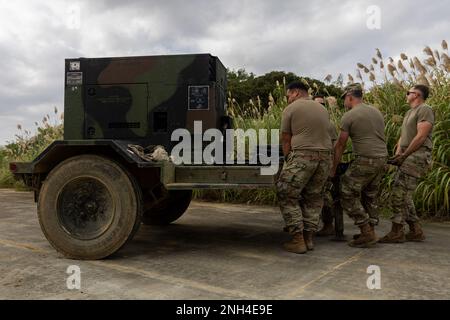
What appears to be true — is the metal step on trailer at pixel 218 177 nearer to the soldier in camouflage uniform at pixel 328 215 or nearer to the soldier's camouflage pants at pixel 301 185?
the soldier's camouflage pants at pixel 301 185

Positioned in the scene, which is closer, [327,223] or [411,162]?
[411,162]

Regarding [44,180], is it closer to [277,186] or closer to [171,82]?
[171,82]

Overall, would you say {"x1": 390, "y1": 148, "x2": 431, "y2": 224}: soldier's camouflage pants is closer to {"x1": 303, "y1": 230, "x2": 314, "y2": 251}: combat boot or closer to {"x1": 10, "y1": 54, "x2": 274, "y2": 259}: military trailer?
{"x1": 303, "y1": 230, "x2": 314, "y2": 251}: combat boot

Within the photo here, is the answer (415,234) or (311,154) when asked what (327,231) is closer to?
(415,234)

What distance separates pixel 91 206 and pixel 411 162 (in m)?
3.27

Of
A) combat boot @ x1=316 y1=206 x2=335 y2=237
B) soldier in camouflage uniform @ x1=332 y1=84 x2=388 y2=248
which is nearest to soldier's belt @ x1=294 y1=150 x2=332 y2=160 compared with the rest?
soldier in camouflage uniform @ x1=332 y1=84 x2=388 y2=248

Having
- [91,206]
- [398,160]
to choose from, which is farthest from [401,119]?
[91,206]

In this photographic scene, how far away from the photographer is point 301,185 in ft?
13.0

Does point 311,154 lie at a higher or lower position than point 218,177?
higher

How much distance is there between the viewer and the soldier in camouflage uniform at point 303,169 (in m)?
3.95

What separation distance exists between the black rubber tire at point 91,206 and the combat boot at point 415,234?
290 centimetres

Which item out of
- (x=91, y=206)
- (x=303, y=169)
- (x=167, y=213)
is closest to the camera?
(x=91, y=206)

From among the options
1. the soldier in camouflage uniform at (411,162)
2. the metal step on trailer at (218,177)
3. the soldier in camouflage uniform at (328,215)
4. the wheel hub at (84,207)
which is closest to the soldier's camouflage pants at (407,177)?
the soldier in camouflage uniform at (411,162)

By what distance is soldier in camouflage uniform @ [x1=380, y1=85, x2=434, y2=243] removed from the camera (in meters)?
4.42
